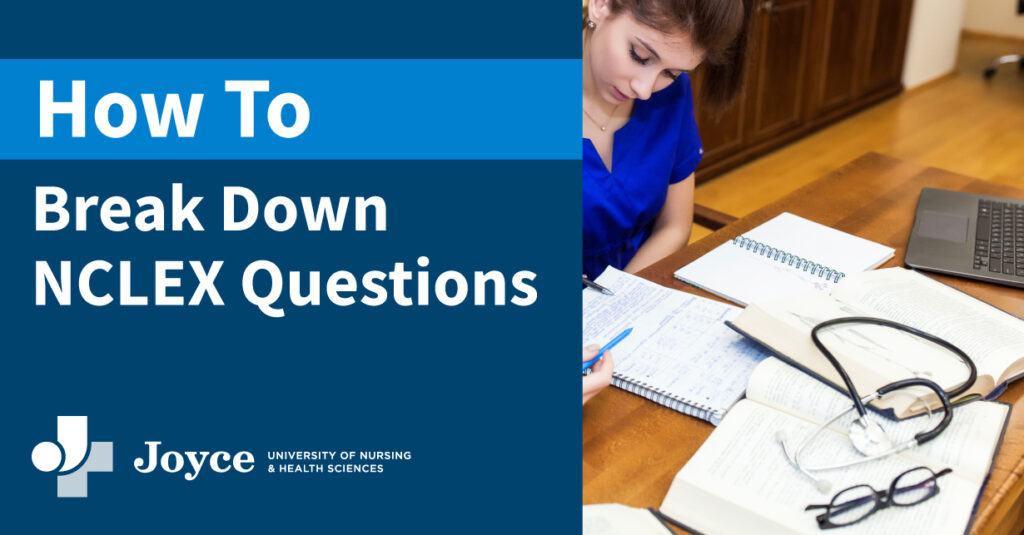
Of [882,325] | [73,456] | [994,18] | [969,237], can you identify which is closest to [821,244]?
[969,237]

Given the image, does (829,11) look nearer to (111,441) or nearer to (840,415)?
(840,415)

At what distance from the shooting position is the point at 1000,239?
4.94ft

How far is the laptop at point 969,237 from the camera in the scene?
55.9 inches

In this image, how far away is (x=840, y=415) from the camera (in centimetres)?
99

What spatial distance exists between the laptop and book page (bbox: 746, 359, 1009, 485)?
1.39ft

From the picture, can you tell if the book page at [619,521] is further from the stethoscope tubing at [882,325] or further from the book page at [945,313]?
the book page at [945,313]

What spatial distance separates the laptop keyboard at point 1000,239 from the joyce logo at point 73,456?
122 centimetres

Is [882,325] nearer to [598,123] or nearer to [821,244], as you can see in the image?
[821,244]

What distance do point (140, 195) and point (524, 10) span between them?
1.59 feet

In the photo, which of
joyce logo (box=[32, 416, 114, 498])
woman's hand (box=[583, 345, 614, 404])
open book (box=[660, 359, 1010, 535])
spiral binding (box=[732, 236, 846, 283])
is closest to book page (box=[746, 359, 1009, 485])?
open book (box=[660, 359, 1010, 535])

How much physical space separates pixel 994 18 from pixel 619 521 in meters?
6.00

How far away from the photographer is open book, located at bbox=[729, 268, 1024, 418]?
3.50 feet

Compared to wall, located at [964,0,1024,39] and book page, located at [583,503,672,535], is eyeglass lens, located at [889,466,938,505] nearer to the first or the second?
book page, located at [583,503,672,535]

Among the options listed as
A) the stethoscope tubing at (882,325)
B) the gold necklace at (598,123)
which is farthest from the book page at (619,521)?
the gold necklace at (598,123)
